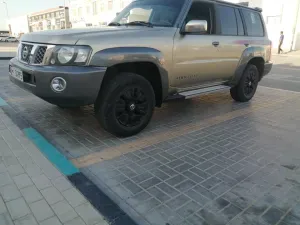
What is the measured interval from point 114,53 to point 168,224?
2030 mm

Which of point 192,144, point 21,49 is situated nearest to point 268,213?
point 192,144

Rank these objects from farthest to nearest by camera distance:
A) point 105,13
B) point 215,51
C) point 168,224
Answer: point 105,13, point 215,51, point 168,224

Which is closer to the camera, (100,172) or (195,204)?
(195,204)

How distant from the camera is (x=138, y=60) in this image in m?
3.39

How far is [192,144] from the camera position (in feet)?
11.9

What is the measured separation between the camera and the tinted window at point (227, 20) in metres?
4.72

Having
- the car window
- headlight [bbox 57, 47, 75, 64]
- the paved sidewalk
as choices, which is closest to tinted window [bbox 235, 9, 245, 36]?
the car window

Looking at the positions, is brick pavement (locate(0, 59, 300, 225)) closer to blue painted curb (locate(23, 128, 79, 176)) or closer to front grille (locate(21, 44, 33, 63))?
blue painted curb (locate(23, 128, 79, 176))

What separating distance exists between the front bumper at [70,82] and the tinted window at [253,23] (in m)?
3.72

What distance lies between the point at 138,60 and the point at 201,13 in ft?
5.50

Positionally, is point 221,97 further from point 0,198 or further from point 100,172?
point 0,198

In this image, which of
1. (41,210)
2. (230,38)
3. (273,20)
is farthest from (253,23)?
(273,20)

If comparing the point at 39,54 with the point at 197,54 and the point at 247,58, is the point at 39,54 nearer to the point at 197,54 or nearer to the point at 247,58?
the point at 197,54

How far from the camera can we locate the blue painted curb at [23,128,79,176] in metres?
2.86
